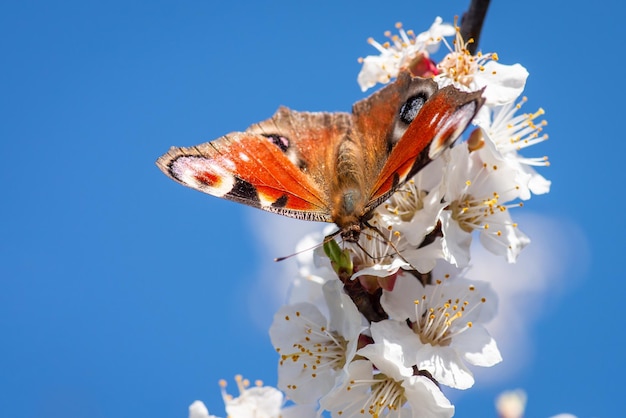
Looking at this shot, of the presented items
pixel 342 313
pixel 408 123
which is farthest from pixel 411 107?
pixel 342 313

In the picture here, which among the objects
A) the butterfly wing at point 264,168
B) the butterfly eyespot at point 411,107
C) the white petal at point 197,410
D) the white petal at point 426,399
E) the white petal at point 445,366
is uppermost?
the butterfly wing at point 264,168

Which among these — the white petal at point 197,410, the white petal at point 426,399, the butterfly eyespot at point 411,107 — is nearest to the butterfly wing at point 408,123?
the butterfly eyespot at point 411,107

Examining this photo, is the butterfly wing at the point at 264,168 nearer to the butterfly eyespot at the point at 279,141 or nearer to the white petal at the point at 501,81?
the butterfly eyespot at the point at 279,141

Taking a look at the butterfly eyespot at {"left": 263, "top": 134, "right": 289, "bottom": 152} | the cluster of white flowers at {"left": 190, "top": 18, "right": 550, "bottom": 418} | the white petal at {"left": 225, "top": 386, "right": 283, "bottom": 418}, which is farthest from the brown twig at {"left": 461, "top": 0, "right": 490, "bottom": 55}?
the white petal at {"left": 225, "top": 386, "right": 283, "bottom": 418}

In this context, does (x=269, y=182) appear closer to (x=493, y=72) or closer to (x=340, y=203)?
(x=340, y=203)

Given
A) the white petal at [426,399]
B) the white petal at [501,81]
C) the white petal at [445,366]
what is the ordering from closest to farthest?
the white petal at [426,399] → the white petal at [445,366] → the white petal at [501,81]

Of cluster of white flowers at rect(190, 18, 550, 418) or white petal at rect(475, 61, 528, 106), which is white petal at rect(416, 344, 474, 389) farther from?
white petal at rect(475, 61, 528, 106)

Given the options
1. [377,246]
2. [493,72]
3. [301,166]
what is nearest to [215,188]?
[301,166]
